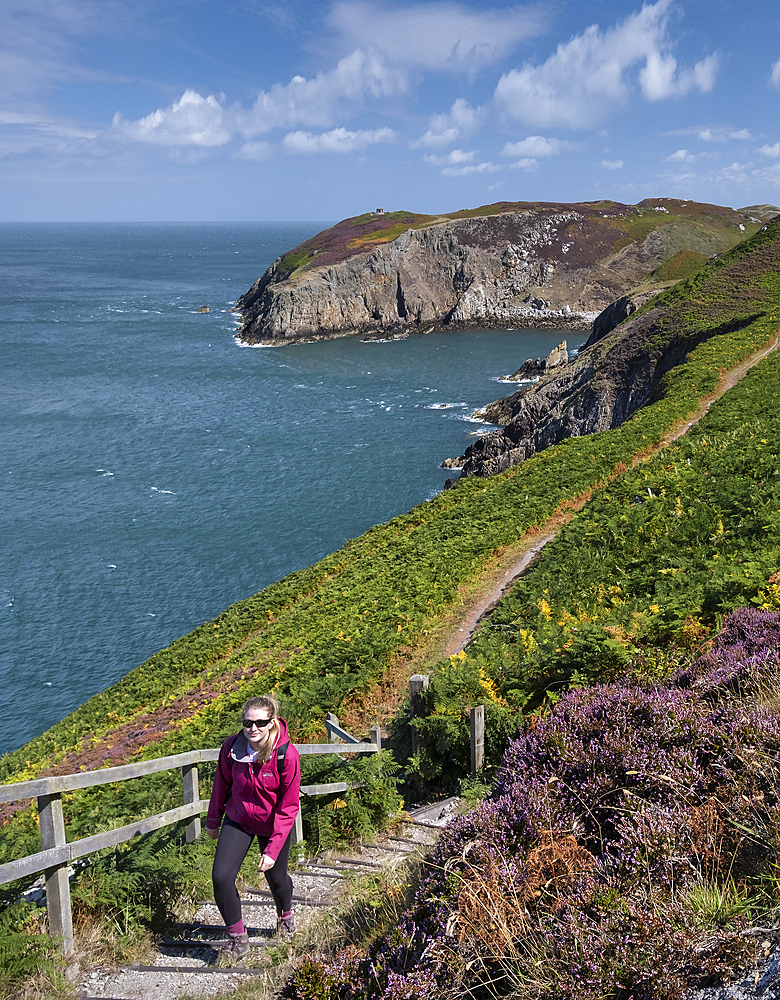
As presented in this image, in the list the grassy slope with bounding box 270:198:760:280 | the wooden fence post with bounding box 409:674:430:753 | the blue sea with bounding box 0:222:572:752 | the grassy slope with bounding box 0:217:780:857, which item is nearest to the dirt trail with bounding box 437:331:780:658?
the grassy slope with bounding box 0:217:780:857

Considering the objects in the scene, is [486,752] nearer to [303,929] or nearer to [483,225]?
[303,929]

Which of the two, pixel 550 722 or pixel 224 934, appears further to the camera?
pixel 224 934

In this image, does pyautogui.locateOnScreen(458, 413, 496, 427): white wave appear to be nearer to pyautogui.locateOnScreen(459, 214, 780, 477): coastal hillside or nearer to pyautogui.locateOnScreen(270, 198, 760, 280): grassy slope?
pyautogui.locateOnScreen(459, 214, 780, 477): coastal hillside

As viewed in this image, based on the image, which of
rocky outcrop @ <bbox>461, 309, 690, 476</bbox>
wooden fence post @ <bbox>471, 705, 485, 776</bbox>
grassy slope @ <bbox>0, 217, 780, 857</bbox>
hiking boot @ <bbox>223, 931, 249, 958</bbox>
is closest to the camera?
hiking boot @ <bbox>223, 931, 249, 958</bbox>

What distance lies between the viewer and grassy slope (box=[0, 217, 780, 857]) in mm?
15602

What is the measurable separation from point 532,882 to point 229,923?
3.31 meters

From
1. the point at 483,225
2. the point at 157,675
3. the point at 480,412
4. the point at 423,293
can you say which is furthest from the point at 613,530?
the point at 483,225

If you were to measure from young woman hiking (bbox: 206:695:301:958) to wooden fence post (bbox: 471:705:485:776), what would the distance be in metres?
3.16

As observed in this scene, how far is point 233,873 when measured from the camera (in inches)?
241

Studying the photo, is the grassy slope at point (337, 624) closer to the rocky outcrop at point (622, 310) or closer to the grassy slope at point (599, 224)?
the rocky outcrop at point (622, 310)

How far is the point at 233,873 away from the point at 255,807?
1.90 feet

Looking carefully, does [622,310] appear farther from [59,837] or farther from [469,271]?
[59,837]

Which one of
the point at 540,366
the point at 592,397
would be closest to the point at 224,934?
the point at 592,397

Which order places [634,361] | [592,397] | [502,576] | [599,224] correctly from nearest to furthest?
[502,576]
[592,397]
[634,361]
[599,224]
